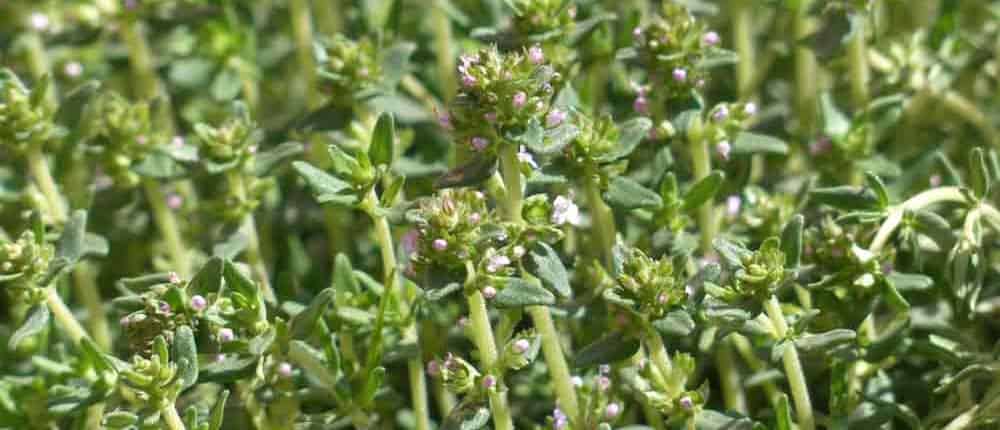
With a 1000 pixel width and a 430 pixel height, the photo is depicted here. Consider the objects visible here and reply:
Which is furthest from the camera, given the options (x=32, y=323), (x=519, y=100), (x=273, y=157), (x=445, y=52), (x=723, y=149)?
(x=445, y=52)

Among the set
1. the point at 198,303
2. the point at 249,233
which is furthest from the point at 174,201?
the point at 198,303

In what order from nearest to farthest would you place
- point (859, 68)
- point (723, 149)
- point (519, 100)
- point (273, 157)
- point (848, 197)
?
point (519, 100) < point (848, 197) < point (723, 149) < point (273, 157) < point (859, 68)

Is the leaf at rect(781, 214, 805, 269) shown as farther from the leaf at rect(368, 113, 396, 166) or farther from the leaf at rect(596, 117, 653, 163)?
the leaf at rect(368, 113, 396, 166)

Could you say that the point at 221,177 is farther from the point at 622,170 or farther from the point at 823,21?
the point at 823,21

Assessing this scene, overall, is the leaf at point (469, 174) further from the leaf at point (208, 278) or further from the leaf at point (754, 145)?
the leaf at point (754, 145)

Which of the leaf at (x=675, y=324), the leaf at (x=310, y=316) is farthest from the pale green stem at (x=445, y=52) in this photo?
the leaf at (x=675, y=324)

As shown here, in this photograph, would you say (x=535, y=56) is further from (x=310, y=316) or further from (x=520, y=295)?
(x=310, y=316)
